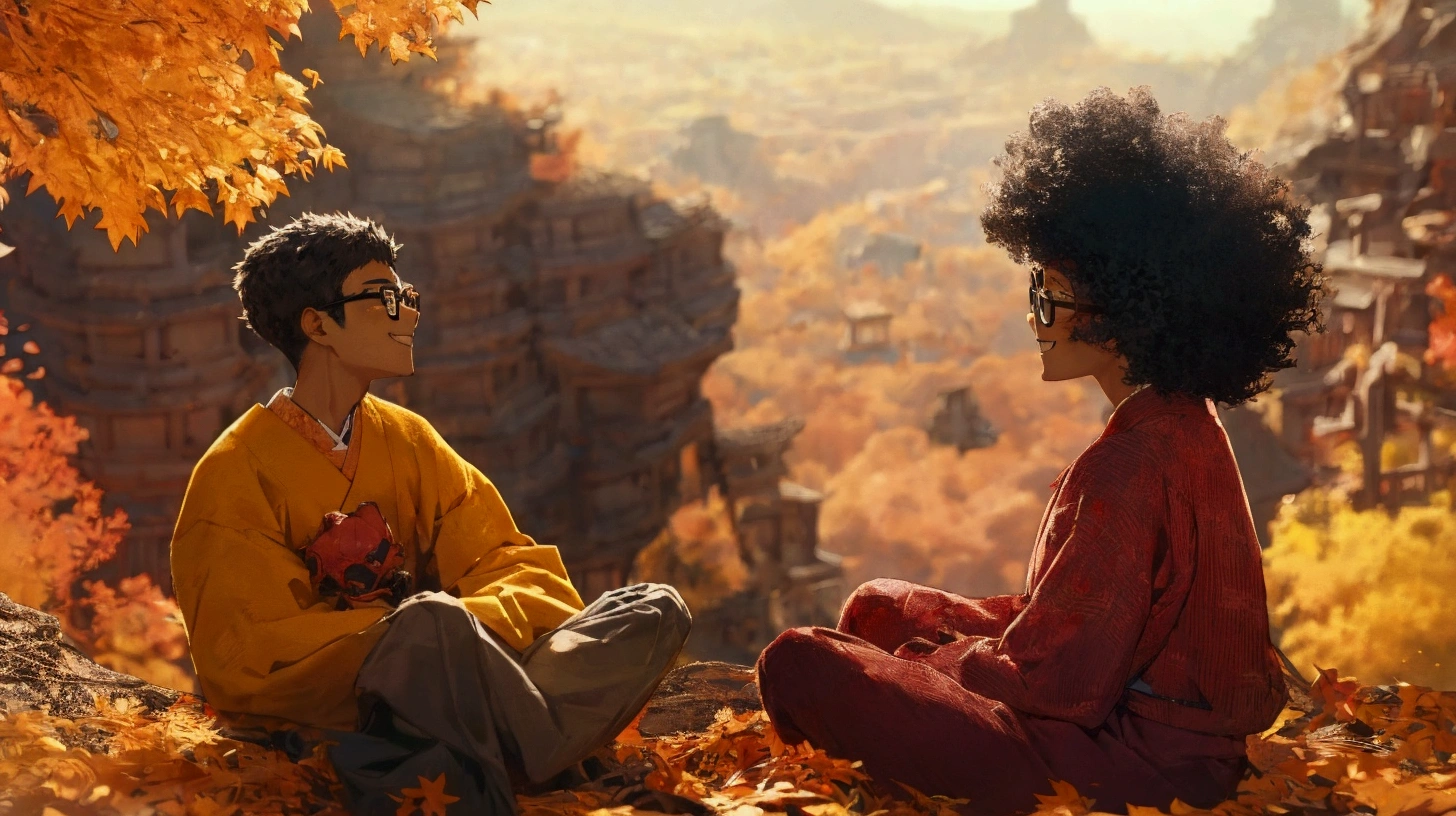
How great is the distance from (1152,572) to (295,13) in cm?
350

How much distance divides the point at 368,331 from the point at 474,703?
1.19 meters

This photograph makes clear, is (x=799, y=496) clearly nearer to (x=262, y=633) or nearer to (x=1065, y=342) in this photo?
(x=1065, y=342)

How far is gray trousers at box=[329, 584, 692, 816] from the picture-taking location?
3357 millimetres

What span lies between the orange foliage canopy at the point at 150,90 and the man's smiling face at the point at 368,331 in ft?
3.31

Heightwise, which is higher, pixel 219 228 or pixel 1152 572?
pixel 219 228

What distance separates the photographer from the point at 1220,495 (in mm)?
3369

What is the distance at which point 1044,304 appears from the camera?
3.63m

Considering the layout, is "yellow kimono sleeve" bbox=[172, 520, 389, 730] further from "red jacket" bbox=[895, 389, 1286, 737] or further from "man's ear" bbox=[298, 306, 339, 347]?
"red jacket" bbox=[895, 389, 1286, 737]

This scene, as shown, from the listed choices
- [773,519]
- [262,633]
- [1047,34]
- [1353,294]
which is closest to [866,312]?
[773,519]

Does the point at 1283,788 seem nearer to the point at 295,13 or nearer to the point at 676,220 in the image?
the point at 295,13

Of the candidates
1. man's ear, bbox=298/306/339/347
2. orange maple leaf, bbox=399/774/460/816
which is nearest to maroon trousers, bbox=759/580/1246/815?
orange maple leaf, bbox=399/774/460/816

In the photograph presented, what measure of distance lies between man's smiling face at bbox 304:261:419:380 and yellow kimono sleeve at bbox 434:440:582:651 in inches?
15.1

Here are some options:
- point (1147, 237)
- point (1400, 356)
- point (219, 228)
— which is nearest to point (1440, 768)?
point (1147, 237)

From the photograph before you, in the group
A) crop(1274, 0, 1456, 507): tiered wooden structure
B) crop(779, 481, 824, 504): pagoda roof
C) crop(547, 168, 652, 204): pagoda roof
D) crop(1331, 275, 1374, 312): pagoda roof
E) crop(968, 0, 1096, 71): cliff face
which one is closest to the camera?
crop(1274, 0, 1456, 507): tiered wooden structure
